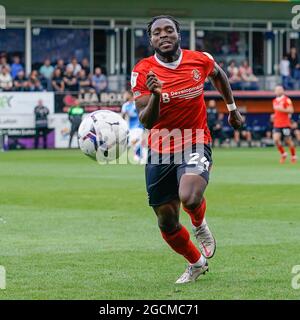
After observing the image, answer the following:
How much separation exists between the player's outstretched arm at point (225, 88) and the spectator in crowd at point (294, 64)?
4111 cm

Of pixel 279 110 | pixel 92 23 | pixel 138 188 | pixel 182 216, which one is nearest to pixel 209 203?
pixel 182 216

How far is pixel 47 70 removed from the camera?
45.5 meters

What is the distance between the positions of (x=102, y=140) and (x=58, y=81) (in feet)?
110

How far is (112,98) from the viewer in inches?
1759

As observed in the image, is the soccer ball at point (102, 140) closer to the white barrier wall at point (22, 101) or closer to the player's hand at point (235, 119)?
the player's hand at point (235, 119)

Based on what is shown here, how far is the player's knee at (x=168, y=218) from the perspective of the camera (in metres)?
10.2

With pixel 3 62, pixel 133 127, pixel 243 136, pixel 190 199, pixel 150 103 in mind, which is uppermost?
pixel 3 62

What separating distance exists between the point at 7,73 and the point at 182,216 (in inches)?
1061

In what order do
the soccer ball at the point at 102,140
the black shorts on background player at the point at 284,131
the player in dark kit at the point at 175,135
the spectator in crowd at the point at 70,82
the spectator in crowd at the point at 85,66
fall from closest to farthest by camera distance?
the player in dark kit at the point at 175,135
the soccer ball at the point at 102,140
the black shorts on background player at the point at 284,131
the spectator in crowd at the point at 70,82
the spectator in crowd at the point at 85,66

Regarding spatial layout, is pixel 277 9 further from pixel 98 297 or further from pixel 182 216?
pixel 98 297

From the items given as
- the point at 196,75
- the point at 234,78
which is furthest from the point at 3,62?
the point at 196,75

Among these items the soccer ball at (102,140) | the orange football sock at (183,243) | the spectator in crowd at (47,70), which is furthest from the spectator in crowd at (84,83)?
the orange football sock at (183,243)

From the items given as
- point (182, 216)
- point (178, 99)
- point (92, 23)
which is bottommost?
point (182, 216)

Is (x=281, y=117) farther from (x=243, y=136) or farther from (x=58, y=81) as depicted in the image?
(x=58, y=81)
